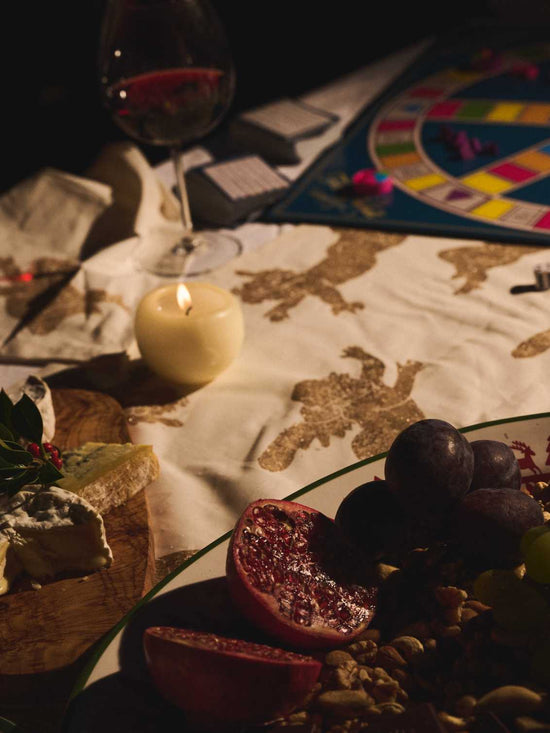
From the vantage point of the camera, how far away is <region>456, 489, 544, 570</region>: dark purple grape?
20.6 inches

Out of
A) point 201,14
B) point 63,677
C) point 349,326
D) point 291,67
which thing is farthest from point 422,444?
point 291,67

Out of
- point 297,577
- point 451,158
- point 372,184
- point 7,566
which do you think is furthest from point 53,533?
point 451,158

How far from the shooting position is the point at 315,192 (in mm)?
1268

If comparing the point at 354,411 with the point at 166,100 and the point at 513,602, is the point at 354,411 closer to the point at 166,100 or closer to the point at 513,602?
the point at 513,602

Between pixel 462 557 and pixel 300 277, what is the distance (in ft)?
1.92

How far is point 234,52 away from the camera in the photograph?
248cm

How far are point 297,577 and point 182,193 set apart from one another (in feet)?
2.46

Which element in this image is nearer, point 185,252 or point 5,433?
point 5,433

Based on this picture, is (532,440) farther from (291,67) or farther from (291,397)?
(291,67)

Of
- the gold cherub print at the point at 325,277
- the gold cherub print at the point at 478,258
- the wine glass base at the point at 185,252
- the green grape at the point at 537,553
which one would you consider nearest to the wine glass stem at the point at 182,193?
the wine glass base at the point at 185,252

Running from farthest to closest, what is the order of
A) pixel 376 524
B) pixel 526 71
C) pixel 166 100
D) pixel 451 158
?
pixel 526 71
pixel 451 158
pixel 166 100
pixel 376 524

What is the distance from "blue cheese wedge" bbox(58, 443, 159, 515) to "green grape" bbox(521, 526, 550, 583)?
353 mm

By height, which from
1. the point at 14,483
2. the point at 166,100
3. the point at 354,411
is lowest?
the point at 354,411

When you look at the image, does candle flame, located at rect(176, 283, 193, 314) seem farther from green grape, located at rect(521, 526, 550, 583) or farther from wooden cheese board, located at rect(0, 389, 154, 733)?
green grape, located at rect(521, 526, 550, 583)
